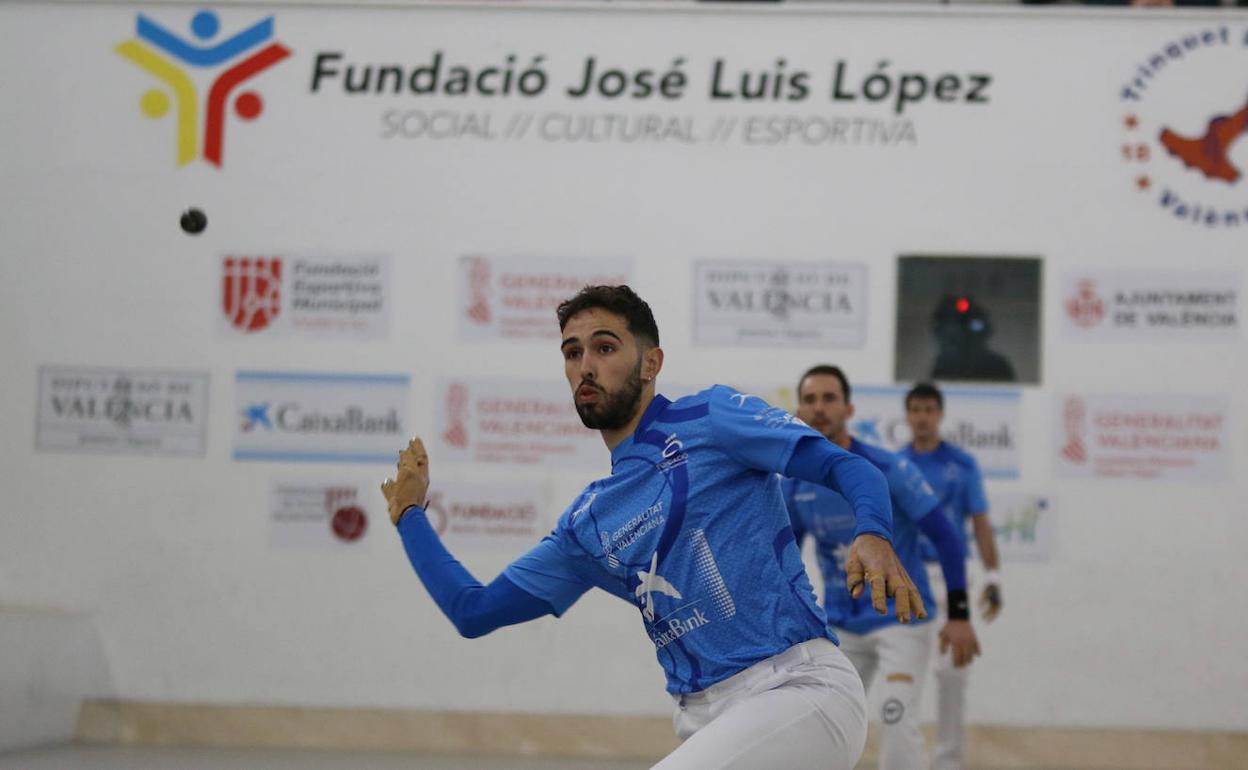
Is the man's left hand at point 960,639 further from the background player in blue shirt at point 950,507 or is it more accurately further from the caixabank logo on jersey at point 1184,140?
the caixabank logo on jersey at point 1184,140

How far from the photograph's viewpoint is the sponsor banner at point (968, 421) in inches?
372

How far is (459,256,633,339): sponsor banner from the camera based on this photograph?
31.4ft

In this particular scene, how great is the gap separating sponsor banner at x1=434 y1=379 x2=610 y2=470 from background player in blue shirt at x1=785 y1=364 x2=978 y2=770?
2.95m

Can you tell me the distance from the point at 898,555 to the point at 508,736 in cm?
387

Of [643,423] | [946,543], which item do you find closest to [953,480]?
[946,543]

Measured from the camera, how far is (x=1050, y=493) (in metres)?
9.41

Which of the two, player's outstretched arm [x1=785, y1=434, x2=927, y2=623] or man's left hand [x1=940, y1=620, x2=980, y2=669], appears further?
man's left hand [x1=940, y1=620, x2=980, y2=669]

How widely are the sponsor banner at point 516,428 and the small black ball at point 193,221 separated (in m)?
1.86

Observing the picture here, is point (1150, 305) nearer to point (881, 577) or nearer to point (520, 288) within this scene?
point (520, 288)

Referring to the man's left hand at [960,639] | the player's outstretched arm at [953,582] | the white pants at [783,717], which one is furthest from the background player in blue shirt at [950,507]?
the white pants at [783,717]

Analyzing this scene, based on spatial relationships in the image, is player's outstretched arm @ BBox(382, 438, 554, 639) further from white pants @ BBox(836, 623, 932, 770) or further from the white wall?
the white wall

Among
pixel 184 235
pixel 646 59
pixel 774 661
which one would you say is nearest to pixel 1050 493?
pixel 646 59

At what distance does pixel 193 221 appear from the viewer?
9.75m

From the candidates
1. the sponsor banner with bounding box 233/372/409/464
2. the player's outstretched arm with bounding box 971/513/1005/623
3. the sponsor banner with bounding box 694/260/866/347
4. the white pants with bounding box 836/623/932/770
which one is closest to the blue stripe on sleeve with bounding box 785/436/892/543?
the white pants with bounding box 836/623/932/770
